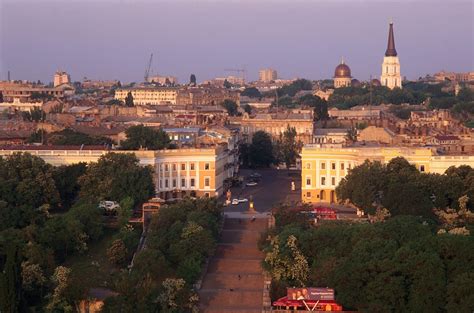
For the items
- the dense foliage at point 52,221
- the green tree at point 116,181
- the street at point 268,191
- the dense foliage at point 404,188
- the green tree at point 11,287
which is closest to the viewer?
the green tree at point 11,287

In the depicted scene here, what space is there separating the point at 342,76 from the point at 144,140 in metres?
89.2

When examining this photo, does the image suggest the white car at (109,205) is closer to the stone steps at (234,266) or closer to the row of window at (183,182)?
the stone steps at (234,266)

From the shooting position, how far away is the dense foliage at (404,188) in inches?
1572

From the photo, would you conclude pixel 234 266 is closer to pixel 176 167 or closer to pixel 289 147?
pixel 176 167

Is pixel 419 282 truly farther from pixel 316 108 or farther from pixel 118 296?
Answer: pixel 316 108

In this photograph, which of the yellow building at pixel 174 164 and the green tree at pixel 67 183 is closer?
the green tree at pixel 67 183


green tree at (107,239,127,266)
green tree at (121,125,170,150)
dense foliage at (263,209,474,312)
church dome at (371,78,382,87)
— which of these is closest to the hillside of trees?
dense foliage at (263,209,474,312)

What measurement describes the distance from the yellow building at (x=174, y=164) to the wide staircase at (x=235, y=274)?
6.77 metres

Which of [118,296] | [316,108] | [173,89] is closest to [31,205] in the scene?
[118,296]

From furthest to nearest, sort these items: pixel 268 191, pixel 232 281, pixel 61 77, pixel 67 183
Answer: pixel 61 77, pixel 268 191, pixel 67 183, pixel 232 281

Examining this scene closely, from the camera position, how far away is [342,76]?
13825 cm

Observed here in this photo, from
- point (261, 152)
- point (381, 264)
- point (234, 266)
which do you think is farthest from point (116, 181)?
point (261, 152)

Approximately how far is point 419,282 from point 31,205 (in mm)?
13516

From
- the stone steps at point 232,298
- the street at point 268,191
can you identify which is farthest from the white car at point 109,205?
the stone steps at point 232,298
